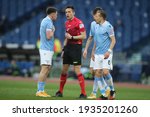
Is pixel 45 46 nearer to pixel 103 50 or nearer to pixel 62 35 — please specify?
pixel 103 50

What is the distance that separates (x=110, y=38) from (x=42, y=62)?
1710mm

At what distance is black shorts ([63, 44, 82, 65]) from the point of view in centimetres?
1249

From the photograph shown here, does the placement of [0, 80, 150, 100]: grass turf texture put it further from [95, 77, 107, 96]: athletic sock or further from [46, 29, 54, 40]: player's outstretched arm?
[46, 29, 54, 40]: player's outstretched arm

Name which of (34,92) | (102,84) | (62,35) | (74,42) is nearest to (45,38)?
(74,42)

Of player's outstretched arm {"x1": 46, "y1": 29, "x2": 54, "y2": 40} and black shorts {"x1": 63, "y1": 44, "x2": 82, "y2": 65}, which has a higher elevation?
player's outstretched arm {"x1": 46, "y1": 29, "x2": 54, "y2": 40}

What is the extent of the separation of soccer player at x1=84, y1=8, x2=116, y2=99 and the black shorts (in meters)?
0.46

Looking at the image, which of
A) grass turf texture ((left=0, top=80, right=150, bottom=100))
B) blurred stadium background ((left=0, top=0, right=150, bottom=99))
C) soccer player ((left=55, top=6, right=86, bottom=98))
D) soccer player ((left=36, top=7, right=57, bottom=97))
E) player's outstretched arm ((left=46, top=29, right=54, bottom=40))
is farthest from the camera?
blurred stadium background ((left=0, top=0, right=150, bottom=99))

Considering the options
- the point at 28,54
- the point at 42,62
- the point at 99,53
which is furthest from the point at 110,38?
the point at 28,54

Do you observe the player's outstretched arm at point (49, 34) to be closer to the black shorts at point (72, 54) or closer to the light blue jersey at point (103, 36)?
the black shorts at point (72, 54)

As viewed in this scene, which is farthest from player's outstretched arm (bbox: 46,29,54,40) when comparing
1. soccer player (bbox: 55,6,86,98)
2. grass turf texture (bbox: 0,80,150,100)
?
grass turf texture (bbox: 0,80,150,100)

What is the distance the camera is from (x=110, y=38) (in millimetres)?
12102

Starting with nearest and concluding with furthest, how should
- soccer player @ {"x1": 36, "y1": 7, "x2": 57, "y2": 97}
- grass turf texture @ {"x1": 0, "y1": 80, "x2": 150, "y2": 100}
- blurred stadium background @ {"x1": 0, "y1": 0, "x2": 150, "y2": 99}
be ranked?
grass turf texture @ {"x1": 0, "y1": 80, "x2": 150, "y2": 100} → soccer player @ {"x1": 36, "y1": 7, "x2": 57, "y2": 97} → blurred stadium background @ {"x1": 0, "y1": 0, "x2": 150, "y2": 99}

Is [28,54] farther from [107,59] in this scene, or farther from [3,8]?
[107,59]

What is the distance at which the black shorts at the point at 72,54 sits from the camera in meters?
12.5
